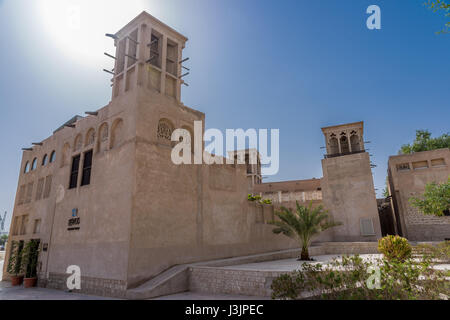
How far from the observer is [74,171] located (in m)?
16.0

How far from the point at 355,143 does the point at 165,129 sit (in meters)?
18.6

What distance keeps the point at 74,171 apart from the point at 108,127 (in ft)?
12.6

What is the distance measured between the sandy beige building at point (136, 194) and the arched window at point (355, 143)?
35.1ft

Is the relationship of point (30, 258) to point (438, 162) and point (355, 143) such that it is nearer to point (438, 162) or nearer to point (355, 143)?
point (355, 143)

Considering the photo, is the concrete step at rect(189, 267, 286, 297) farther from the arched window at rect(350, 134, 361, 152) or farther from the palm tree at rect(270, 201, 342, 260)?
the arched window at rect(350, 134, 361, 152)

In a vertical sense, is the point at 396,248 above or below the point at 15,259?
above

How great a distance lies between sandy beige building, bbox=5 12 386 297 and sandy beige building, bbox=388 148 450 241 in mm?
10936

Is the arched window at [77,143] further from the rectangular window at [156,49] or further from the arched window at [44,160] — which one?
the rectangular window at [156,49]

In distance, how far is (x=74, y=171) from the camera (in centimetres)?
1602

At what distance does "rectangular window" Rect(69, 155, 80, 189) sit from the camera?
618 inches

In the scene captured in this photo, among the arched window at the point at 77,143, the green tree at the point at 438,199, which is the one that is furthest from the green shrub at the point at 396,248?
the arched window at the point at 77,143

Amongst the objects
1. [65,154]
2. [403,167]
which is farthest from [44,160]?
[403,167]
